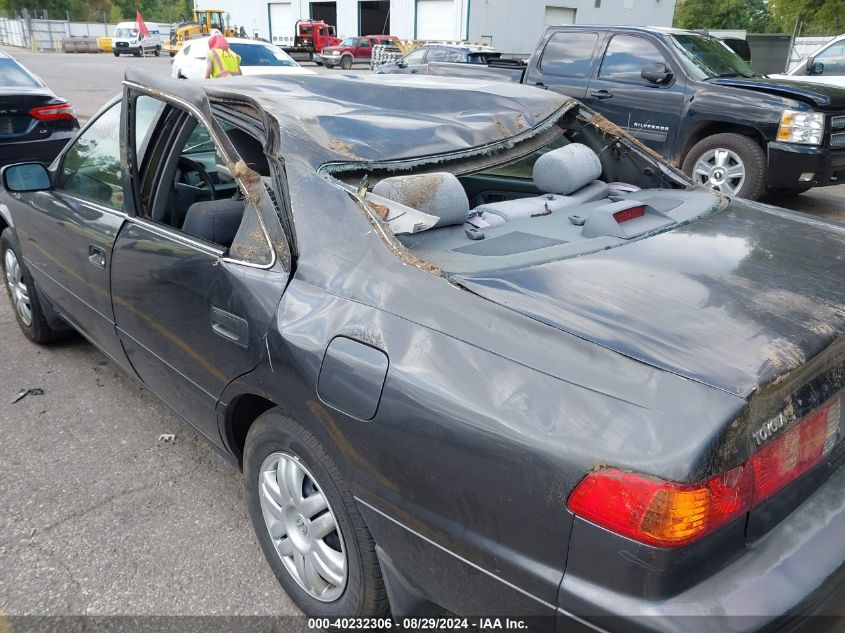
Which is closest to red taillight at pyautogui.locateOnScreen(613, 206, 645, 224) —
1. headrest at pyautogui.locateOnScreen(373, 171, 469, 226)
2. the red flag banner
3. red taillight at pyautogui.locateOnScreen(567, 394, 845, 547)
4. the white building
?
headrest at pyautogui.locateOnScreen(373, 171, 469, 226)

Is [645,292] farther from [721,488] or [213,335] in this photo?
[213,335]

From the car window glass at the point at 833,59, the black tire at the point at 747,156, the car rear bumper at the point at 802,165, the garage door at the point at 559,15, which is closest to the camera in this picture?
the car rear bumper at the point at 802,165

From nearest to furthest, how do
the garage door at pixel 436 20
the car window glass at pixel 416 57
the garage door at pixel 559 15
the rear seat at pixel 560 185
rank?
the rear seat at pixel 560 185
the car window glass at pixel 416 57
the garage door at pixel 436 20
the garage door at pixel 559 15

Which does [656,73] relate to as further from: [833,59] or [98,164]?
[98,164]

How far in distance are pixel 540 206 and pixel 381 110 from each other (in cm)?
77

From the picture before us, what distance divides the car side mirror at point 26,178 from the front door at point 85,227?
0.22 feet

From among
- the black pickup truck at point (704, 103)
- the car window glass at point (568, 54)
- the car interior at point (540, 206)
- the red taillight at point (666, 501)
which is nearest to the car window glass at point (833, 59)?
the black pickup truck at point (704, 103)

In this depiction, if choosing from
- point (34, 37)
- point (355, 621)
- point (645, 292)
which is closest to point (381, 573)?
point (355, 621)

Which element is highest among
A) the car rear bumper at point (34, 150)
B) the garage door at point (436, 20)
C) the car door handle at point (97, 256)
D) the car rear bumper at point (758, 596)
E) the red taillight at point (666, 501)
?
the garage door at point (436, 20)

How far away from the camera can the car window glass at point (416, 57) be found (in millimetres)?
15070

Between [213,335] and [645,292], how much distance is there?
1.42 m

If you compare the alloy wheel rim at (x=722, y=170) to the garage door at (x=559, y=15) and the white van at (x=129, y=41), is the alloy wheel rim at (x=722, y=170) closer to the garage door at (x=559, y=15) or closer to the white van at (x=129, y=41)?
the garage door at (x=559, y=15)

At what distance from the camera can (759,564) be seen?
1.48 metres

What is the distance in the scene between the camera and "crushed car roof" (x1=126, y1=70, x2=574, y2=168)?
242 centimetres
